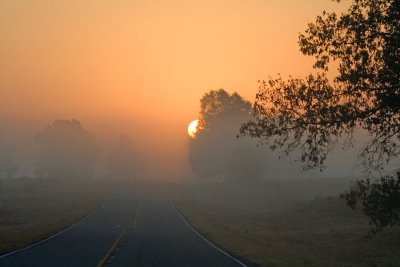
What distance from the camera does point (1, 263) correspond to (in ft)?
56.2

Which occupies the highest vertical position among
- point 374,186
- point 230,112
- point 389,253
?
point 230,112

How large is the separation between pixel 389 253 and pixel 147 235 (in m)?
12.9

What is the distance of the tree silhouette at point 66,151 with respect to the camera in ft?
443

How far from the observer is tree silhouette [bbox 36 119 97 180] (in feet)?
443

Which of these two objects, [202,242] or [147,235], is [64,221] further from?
[202,242]

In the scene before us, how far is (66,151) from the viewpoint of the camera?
137 m

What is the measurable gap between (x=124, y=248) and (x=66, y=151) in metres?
120

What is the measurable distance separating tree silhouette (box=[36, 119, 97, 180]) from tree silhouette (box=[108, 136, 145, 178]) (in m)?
6.77

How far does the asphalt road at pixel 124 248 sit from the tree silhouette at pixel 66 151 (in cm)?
9800

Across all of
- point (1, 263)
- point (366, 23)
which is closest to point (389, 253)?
point (366, 23)

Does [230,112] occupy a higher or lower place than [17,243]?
higher

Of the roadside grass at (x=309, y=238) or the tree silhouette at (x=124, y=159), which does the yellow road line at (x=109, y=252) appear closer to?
the roadside grass at (x=309, y=238)

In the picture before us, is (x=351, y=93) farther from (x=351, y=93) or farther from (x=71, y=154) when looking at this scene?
(x=71, y=154)

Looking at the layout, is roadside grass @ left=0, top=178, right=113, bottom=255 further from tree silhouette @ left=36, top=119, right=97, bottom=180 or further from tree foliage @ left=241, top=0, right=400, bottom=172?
tree silhouette @ left=36, top=119, right=97, bottom=180
